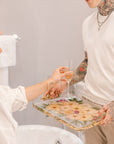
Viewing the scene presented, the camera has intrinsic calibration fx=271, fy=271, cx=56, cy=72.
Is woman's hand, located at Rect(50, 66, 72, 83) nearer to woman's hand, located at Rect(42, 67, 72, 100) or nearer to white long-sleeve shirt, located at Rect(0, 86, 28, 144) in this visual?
woman's hand, located at Rect(42, 67, 72, 100)

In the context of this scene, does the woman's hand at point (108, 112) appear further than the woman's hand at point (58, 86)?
No

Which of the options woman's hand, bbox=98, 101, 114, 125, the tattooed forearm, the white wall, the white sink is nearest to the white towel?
the white wall

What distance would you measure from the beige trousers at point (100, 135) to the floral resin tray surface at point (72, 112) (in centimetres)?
15

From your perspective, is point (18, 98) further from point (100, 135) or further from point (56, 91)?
point (100, 135)

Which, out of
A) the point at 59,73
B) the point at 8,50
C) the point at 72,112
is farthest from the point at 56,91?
the point at 8,50

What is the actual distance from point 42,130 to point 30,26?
103 centimetres

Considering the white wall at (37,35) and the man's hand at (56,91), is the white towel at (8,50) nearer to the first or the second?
the white wall at (37,35)

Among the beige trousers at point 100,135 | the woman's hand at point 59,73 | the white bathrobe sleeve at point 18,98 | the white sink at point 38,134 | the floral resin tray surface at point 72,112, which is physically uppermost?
the woman's hand at point 59,73

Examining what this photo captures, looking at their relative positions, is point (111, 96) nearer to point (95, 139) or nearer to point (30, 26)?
point (95, 139)

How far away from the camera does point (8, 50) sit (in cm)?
241

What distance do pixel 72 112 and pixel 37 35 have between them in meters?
1.36

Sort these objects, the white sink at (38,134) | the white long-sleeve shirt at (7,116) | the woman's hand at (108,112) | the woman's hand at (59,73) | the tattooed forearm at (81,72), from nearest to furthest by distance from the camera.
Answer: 1. the white long-sleeve shirt at (7,116)
2. the woman's hand at (108,112)
3. the woman's hand at (59,73)
4. the tattooed forearm at (81,72)
5. the white sink at (38,134)

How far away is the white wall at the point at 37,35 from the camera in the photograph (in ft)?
7.75

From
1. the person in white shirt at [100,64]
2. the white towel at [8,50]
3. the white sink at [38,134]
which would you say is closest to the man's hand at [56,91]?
the person in white shirt at [100,64]
